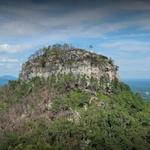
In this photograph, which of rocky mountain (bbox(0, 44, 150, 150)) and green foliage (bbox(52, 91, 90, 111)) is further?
green foliage (bbox(52, 91, 90, 111))

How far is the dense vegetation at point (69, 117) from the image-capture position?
4381cm

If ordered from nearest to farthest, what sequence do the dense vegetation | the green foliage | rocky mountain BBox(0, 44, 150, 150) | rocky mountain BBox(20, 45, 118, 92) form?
the dense vegetation → rocky mountain BBox(0, 44, 150, 150) → the green foliage → rocky mountain BBox(20, 45, 118, 92)

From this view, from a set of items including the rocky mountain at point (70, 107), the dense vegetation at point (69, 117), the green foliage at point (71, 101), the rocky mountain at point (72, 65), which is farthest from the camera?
the rocky mountain at point (72, 65)

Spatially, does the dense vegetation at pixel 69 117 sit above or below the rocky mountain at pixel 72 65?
below

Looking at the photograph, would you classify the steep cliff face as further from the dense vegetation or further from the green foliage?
the green foliage

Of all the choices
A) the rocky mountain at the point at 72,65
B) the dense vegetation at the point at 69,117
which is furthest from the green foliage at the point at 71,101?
the rocky mountain at the point at 72,65

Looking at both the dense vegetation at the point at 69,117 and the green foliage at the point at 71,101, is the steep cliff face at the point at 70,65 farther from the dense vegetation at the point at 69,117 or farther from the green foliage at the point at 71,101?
the green foliage at the point at 71,101

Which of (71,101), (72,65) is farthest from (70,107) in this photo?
(72,65)

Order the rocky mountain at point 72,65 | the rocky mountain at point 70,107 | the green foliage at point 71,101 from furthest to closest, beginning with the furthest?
the rocky mountain at point 72,65
the green foliage at point 71,101
the rocky mountain at point 70,107

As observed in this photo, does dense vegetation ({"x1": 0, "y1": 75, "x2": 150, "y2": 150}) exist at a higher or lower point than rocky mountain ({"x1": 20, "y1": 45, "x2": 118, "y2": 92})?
lower

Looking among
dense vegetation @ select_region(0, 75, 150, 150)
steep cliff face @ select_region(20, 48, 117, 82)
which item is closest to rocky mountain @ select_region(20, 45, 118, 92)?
steep cliff face @ select_region(20, 48, 117, 82)

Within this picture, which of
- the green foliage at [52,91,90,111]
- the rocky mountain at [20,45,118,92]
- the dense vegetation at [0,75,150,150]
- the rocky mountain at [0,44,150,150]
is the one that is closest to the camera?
the dense vegetation at [0,75,150,150]

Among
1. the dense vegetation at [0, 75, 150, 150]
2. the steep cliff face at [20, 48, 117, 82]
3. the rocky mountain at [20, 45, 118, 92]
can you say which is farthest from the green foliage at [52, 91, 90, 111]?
the steep cliff face at [20, 48, 117, 82]

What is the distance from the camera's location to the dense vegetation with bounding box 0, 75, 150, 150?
43.8 meters
